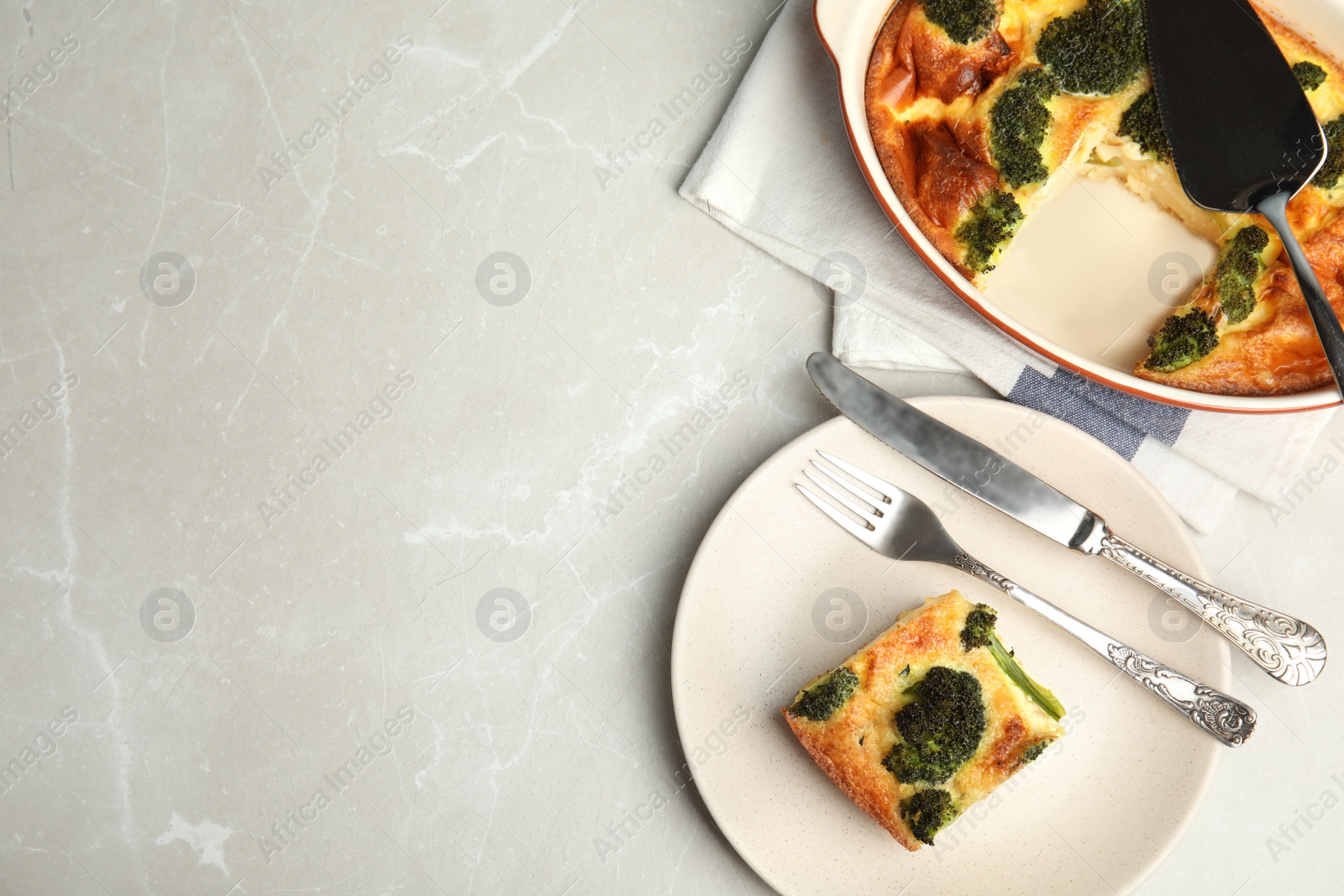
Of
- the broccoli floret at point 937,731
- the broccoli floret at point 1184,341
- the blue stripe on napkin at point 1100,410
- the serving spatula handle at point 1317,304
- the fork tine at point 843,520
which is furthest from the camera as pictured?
the blue stripe on napkin at point 1100,410

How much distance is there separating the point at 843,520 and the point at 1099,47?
1496 mm

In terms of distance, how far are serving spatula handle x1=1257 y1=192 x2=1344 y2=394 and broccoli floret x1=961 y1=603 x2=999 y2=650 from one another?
3.42 feet

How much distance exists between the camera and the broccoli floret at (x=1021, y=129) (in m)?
2.32

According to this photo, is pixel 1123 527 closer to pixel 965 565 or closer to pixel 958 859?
pixel 965 565

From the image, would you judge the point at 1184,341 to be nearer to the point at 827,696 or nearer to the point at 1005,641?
the point at 1005,641

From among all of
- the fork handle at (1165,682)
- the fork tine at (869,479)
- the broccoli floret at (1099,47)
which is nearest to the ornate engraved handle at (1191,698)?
the fork handle at (1165,682)

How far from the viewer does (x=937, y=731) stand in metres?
2.21

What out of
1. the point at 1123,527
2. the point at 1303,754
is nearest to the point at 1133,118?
the point at 1123,527

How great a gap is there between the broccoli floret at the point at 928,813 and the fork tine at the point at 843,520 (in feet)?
2.24

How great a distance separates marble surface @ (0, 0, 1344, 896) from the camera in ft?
8.43

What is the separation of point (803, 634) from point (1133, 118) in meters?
1.74

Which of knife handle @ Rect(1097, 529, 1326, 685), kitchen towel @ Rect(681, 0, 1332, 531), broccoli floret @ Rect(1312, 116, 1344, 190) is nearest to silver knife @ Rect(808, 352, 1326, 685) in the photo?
knife handle @ Rect(1097, 529, 1326, 685)

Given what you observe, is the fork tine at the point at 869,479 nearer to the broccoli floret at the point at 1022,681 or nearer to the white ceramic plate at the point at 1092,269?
the broccoli floret at the point at 1022,681

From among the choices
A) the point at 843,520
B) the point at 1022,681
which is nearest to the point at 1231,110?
the point at 843,520
